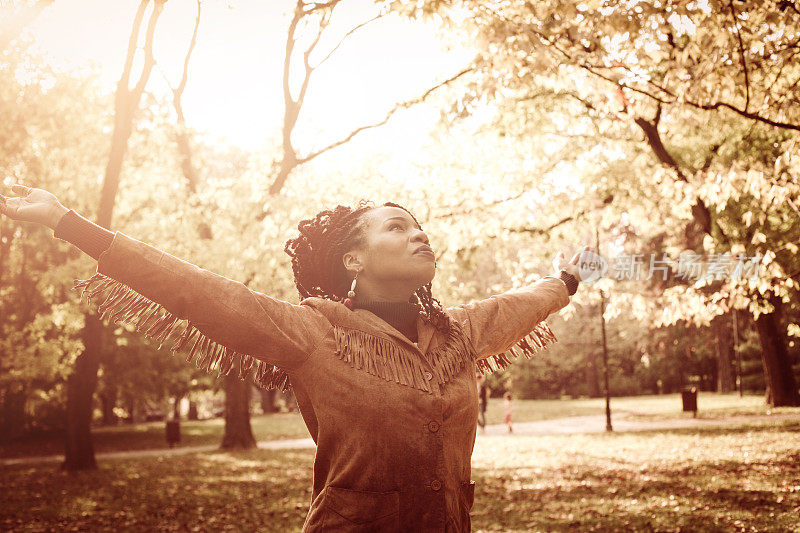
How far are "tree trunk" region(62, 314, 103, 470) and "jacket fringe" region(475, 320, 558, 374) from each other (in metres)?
13.8

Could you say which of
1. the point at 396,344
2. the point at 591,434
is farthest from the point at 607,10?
the point at 591,434

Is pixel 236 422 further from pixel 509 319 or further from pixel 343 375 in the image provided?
pixel 343 375

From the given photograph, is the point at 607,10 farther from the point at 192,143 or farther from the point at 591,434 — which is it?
the point at 192,143

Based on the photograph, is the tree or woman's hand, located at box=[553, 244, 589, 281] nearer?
woman's hand, located at box=[553, 244, 589, 281]

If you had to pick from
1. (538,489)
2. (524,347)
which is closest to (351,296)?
(524,347)

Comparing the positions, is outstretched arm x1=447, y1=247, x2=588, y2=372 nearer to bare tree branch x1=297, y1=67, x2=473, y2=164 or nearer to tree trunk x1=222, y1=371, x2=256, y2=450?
bare tree branch x1=297, y1=67, x2=473, y2=164

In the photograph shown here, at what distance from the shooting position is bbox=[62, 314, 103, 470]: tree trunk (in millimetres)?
15336

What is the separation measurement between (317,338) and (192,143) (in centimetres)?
1941

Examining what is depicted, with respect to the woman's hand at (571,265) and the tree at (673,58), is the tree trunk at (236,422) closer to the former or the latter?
the tree at (673,58)

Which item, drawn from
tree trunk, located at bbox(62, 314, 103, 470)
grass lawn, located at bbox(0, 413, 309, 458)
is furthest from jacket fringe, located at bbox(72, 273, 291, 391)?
grass lawn, located at bbox(0, 413, 309, 458)

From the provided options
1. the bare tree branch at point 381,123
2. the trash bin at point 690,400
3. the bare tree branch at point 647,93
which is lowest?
the trash bin at point 690,400

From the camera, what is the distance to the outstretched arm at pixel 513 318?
→ 2954 millimetres

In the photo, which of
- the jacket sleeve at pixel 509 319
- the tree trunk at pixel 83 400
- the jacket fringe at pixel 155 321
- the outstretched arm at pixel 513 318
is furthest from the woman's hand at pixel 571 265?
the tree trunk at pixel 83 400

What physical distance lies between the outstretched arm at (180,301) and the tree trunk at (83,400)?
13853 millimetres
